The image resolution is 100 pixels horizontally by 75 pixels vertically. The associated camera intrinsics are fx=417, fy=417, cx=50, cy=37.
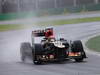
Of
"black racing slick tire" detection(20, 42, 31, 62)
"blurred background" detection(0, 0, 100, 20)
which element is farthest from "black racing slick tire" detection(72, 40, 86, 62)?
"blurred background" detection(0, 0, 100, 20)

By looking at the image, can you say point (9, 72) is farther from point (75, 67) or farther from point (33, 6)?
point (33, 6)

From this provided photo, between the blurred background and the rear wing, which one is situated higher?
the blurred background

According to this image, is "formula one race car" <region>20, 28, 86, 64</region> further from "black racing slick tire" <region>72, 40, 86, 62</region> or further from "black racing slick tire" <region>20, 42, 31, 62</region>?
"black racing slick tire" <region>20, 42, 31, 62</region>

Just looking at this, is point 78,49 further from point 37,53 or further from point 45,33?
point 45,33

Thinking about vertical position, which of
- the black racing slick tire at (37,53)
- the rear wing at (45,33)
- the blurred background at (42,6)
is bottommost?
the black racing slick tire at (37,53)

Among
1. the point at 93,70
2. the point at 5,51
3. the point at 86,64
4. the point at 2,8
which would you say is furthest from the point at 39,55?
the point at 2,8

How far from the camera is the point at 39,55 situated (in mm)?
16297

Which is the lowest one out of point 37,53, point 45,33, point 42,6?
point 37,53

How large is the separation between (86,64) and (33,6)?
53.3m

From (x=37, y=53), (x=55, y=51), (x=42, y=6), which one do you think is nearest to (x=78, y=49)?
(x=55, y=51)

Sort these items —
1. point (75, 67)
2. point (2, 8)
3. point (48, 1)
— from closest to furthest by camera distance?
point (75, 67)
point (2, 8)
point (48, 1)

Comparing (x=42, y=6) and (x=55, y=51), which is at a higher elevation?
(x=42, y=6)

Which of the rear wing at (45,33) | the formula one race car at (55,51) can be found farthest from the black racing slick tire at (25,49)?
the rear wing at (45,33)

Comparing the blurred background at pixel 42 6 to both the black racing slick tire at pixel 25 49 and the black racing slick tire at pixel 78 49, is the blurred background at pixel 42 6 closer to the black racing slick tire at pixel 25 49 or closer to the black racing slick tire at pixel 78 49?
the black racing slick tire at pixel 25 49
